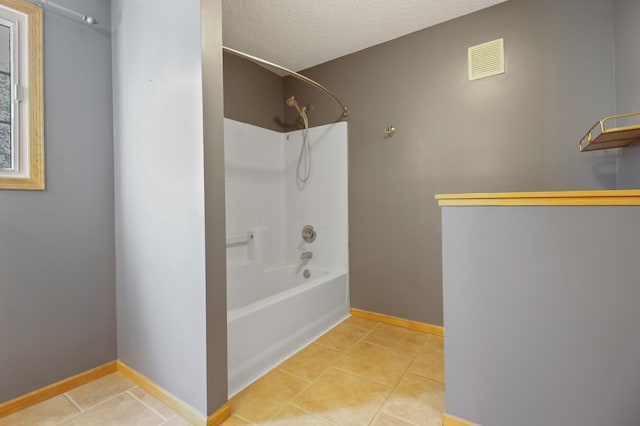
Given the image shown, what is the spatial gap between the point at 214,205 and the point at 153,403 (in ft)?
3.52

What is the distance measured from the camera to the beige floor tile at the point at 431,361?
1655 millimetres

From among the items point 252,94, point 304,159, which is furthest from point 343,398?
point 252,94

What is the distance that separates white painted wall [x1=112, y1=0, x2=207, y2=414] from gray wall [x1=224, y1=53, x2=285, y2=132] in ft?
3.11

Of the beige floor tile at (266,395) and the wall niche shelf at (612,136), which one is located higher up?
the wall niche shelf at (612,136)

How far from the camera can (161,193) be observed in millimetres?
1437

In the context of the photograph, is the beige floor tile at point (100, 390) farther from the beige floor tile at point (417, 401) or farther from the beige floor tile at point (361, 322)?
the beige floor tile at point (361, 322)

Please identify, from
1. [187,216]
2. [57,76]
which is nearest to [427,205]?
[187,216]

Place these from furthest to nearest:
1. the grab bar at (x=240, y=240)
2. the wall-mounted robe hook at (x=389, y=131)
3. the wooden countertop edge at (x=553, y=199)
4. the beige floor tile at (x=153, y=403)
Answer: the grab bar at (x=240, y=240) < the wall-mounted robe hook at (x=389, y=131) < the beige floor tile at (x=153, y=403) < the wooden countertop edge at (x=553, y=199)

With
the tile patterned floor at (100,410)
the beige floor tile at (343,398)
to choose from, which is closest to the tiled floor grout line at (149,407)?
the tile patterned floor at (100,410)

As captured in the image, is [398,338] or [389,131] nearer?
[398,338]

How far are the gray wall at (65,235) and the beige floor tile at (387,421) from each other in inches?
62.5

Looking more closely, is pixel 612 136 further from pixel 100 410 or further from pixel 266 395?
pixel 100 410

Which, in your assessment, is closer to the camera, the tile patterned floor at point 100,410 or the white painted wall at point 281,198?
Result: the tile patterned floor at point 100,410

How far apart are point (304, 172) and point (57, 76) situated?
1.85 meters
